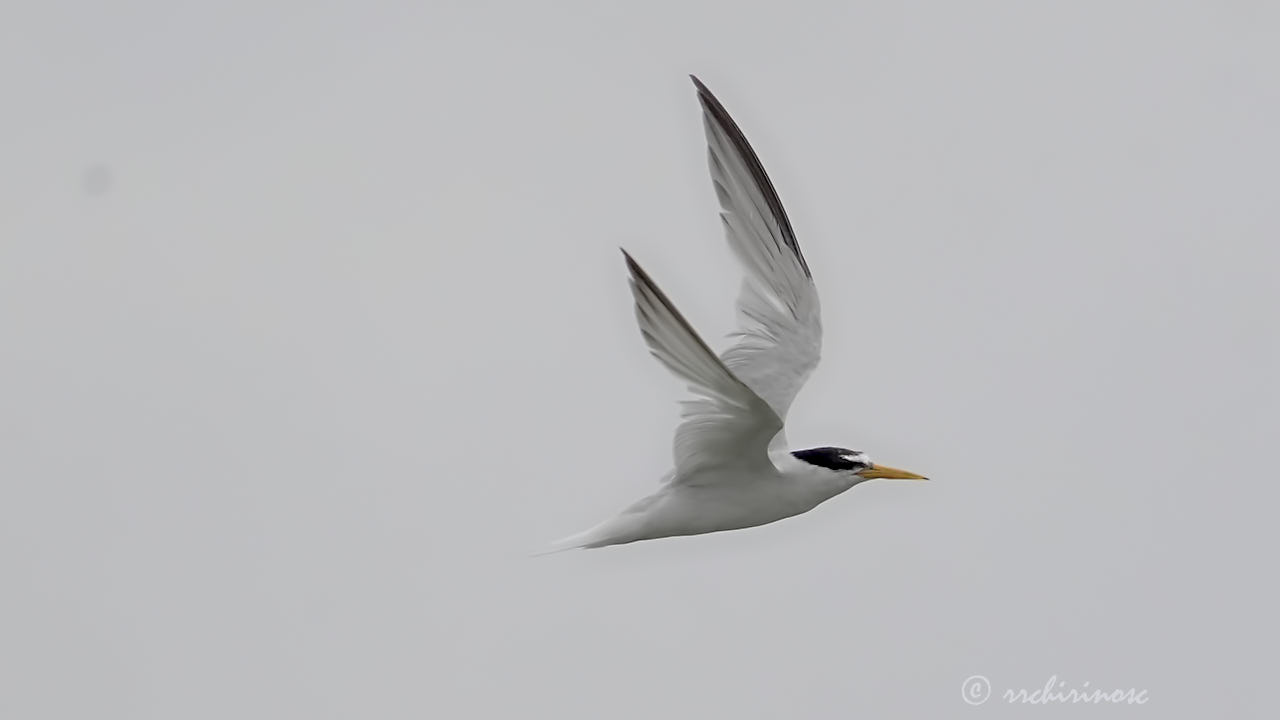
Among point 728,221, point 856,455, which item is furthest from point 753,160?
point 856,455

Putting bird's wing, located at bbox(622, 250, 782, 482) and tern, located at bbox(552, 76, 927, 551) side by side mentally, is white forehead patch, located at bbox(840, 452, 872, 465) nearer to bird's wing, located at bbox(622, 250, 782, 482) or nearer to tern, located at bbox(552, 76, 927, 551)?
tern, located at bbox(552, 76, 927, 551)

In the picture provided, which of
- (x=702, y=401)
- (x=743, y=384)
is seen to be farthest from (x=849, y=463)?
(x=743, y=384)

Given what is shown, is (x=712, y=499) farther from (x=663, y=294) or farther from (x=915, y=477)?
(x=663, y=294)

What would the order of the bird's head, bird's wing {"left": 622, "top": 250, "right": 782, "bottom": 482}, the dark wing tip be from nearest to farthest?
bird's wing {"left": 622, "top": 250, "right": 782, "bottom": 482}, the bird's head, the dark wing tip

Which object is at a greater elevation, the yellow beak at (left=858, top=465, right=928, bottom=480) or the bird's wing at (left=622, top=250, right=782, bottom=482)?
the bird's wing at (left=622, top=250, right=782, bottom=482)

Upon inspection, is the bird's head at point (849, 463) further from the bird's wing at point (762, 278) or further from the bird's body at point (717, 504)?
the bird's wing at point (762, 278)

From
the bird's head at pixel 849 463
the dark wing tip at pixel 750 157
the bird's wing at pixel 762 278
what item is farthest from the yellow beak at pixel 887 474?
the dark wing tip at pixel 750 157

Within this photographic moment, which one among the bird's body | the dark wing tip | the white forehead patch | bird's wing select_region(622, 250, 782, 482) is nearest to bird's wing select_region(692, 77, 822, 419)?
the dark wing tip

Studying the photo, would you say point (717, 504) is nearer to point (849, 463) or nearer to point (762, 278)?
point (849, 463)
